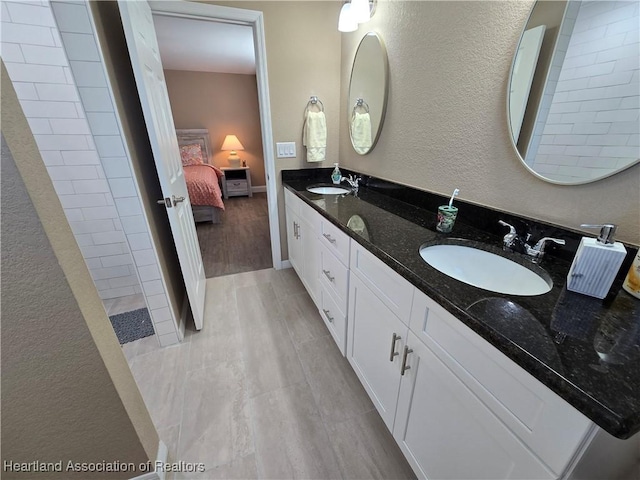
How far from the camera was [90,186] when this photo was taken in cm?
179

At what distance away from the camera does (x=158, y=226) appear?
5.17ft

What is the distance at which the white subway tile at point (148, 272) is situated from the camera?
4.73 ft

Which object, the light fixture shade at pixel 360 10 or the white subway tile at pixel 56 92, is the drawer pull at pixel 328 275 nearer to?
A: the light fixture shade at pixel 360 10

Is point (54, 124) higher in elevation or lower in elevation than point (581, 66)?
lower

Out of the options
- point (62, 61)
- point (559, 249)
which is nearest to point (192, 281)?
point (62, 61)

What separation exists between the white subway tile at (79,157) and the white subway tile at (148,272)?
88 centimetres

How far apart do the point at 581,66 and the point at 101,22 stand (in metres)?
1.85

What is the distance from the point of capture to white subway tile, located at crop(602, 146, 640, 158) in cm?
71

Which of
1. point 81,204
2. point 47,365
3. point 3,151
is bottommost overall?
point 47,365

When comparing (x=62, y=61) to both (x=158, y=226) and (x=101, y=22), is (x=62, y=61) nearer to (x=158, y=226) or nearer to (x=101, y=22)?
(x=101, y=22)

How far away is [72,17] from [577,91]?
1840mm

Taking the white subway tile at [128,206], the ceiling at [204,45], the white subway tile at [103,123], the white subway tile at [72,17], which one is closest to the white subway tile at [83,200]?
the white subway tile at [128,206]

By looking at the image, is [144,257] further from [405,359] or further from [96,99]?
[405,359]

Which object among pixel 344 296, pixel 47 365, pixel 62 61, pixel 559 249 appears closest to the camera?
pixel 47 365
